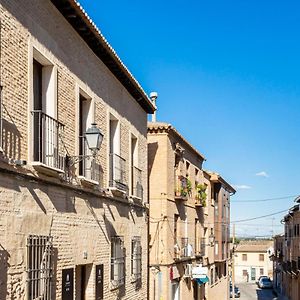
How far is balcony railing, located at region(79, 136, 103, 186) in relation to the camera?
12055 millimetres

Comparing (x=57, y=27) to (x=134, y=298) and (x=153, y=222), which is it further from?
(x=153, y=222)

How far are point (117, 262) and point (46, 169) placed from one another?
5507 millimetres

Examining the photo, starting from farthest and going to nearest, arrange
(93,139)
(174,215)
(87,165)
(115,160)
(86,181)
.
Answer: (174,215) < (115,160) < (87,165) < (86,181) < (93,139)

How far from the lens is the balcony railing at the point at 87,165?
475 inches

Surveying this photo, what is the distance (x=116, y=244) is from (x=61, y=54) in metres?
5.43

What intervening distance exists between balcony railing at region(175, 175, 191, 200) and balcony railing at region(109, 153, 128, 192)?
9321 mm

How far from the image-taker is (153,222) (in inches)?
901

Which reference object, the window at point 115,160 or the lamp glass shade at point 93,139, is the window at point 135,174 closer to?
the window at point 115,160

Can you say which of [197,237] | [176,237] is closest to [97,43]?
Answer: [176,237]

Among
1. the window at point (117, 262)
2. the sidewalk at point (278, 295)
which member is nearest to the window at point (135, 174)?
the window at point (117, 262)

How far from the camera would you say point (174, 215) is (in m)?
24.4

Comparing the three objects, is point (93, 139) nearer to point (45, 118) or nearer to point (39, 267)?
point (45, 118)

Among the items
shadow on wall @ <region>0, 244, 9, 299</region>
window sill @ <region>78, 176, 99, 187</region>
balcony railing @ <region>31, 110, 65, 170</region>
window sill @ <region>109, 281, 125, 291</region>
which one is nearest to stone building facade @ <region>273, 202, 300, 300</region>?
window sill @ <region>109, 281, 125, 291</region>

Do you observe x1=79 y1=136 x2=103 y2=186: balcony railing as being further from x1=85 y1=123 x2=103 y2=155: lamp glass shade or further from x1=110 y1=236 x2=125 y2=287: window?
x1=110 y1=236 x2=125 y2=287: window
